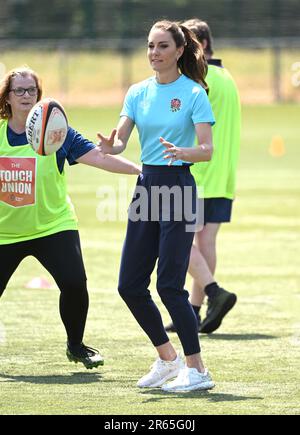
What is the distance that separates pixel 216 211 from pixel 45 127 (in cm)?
252

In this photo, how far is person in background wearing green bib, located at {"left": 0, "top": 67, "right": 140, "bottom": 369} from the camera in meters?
7.16

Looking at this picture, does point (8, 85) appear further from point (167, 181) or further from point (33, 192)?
point (167, 181)

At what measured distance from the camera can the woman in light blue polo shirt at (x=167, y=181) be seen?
658 cm

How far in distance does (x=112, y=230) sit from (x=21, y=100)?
7.43 m

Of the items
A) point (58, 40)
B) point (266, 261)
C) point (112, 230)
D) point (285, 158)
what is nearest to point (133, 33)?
point (58, 40)

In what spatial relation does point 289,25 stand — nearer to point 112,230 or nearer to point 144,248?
point 112,230

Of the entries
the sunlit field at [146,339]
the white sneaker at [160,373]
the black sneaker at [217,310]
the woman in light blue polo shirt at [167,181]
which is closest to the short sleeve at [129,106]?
A: the woman in light blue polo shirt at [167,181]

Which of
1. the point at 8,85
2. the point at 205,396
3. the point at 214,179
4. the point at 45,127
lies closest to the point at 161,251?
the point at 205,396

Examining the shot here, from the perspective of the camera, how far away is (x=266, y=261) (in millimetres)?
11992

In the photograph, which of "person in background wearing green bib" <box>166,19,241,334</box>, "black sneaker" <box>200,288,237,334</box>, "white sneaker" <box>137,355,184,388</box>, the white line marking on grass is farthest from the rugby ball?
the white line marking on grass

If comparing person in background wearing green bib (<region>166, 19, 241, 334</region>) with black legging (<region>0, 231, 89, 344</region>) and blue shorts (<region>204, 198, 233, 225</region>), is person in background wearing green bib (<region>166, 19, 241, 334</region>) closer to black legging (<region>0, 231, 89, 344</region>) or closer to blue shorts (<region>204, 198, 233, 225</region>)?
blue shorts (<region>204, 198, 233, 225</region>)

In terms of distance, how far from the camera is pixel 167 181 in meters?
→ 6.59

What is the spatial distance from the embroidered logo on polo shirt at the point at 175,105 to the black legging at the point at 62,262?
1153mm

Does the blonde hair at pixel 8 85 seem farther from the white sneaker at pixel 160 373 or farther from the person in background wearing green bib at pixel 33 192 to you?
the white sneaker at pixel 160 373
